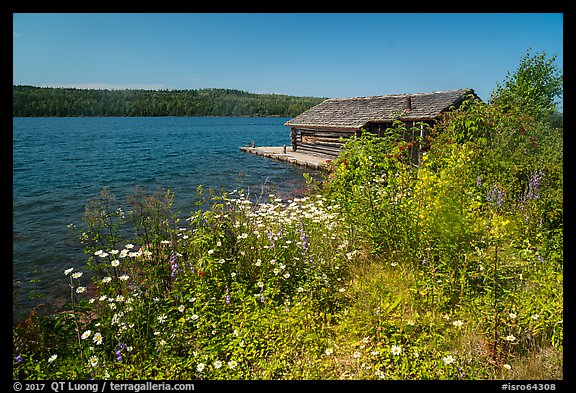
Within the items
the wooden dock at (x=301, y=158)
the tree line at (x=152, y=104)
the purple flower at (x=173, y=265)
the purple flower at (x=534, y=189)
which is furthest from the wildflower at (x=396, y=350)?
the tree line at (x=152, y=104)

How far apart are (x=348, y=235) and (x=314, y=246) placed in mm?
639

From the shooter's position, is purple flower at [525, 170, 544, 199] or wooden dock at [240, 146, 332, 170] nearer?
purple flower at [525, 170, 544, 199]

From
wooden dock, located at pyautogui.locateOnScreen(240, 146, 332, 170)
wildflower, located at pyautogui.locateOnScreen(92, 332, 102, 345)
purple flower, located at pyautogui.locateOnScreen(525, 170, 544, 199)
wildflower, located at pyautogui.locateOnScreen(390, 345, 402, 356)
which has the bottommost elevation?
wildflower, located at pyautogui.locateOnScreen(92, 332, 102, 345)

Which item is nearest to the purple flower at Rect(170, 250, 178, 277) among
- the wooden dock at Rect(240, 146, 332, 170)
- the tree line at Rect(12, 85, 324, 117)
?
the wooden dock at Rect(240, 146, 332, 170)

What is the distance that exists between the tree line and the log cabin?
58576 millimetres

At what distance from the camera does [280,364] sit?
3092 millimetres

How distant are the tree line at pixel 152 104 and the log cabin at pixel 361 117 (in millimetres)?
58576

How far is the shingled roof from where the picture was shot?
18.8 metres

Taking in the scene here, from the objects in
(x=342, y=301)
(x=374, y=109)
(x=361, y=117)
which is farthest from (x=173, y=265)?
(x=374, y=109)

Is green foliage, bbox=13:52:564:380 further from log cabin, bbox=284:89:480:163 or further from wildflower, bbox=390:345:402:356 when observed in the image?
log cabin, bbox=284:89:480:163

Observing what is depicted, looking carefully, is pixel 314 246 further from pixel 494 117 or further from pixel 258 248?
pixel 494 117

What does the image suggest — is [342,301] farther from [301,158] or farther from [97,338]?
[301,158]

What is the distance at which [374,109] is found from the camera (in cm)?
2339

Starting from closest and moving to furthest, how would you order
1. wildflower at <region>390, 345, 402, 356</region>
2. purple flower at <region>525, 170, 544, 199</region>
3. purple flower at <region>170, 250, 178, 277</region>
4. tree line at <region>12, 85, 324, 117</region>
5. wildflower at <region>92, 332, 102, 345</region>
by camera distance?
1. wildflower at <region>390, 345, 402, 356</region>
2. wildflower at <region>92, 332, 102, 345</region>
3. purple flower at <region>170, 250, 178, 277</region>
4. purple flower at <region>525, 170, 544, 199</region>
5. tree line at <region>12, 85, 324, 117</region>
